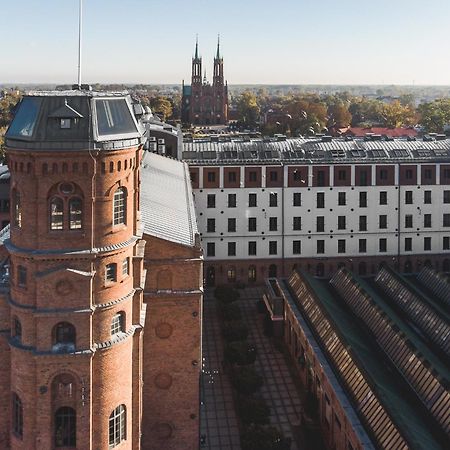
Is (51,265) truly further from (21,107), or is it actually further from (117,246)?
(21,107)

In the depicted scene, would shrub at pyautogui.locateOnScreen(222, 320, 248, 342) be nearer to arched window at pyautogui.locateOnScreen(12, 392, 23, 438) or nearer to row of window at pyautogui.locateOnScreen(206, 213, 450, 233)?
row of window at pyautogui.locateOnScreen(206, 213, 450, 233)

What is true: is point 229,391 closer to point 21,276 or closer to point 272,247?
point 21,276

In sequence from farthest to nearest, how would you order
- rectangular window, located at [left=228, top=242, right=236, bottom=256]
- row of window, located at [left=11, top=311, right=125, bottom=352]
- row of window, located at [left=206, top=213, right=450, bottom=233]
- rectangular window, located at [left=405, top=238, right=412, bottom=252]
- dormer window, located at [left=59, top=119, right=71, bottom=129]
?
1. rectangular window, located at [left=405, top=238, right=412, bottom=252]
2. rectangular window, located at [left=228, top=242, right=236, bottom=256]
3. row of window, located at [left=206, top=213, right=450, bottom=233]
4. row of window, located at [left=11, top=311, right=125, bottom=352]
5. dormer window, located at [left=59, top=119, right=71, bottom=129]

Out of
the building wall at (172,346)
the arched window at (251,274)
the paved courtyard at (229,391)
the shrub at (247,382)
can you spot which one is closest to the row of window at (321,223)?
the arched window at (251,274)

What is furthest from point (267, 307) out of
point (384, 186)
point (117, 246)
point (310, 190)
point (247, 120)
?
point (247, 120)

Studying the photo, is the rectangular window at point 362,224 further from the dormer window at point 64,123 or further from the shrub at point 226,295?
the dormer window at point 64,123

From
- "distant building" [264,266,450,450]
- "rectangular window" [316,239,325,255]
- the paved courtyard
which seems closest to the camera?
"distant building" [264,266,450,450]

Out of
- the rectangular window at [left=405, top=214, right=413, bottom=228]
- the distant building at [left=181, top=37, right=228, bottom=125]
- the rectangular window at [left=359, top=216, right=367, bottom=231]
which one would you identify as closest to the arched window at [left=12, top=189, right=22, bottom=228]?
the rectangular window at [left=359, top=216, right=367, bottom=231]
